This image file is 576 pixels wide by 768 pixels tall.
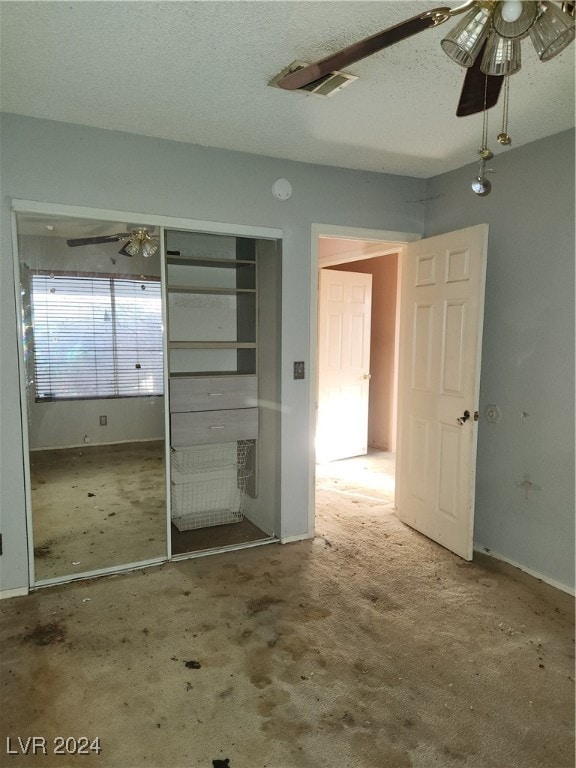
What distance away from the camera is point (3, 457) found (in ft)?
8.42

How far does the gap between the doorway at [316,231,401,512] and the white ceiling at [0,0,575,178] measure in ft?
4.46

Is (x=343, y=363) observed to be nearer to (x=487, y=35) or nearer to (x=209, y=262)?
(x=209, y=262)

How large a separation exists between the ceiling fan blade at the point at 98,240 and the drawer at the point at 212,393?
0.90 meters

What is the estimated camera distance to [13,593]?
8.67 feet

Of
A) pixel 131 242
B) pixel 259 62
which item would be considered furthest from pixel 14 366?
Result: pixel 259 62

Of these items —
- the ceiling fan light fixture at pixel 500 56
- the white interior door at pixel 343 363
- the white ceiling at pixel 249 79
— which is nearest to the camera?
the ceiling fan light fixture at pixel 500 56

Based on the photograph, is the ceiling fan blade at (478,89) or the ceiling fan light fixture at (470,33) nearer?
the ceiling fan light fixture at (470,33)

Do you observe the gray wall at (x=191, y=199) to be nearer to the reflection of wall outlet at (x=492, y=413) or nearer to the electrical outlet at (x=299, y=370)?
the electrical outlet at (x=299, y=370)

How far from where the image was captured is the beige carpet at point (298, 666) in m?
1.74

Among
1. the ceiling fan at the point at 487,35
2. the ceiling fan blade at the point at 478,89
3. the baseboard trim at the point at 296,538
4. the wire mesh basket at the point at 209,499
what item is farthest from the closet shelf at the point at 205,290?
the ceiling fan blade at the point at 478,89

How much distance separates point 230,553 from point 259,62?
2700 millimetres

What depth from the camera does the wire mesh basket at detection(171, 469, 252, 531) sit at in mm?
3525

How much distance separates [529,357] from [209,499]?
2.36 m

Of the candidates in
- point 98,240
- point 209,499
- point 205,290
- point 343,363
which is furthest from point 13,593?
point 343,363
